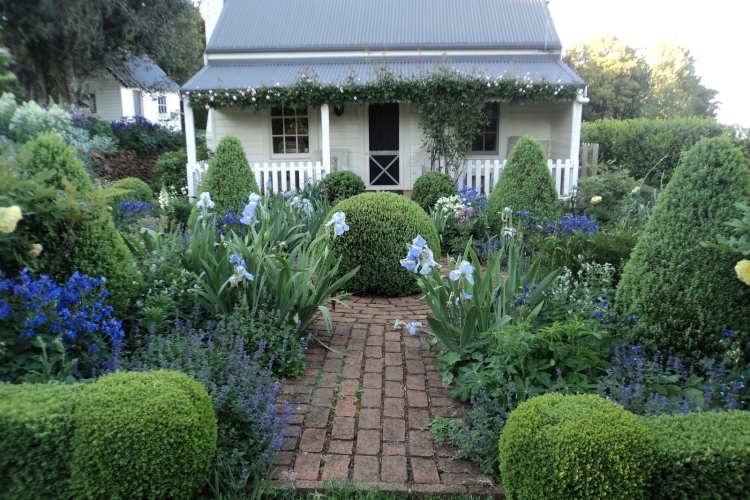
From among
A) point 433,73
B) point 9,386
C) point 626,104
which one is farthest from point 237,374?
point 626,104

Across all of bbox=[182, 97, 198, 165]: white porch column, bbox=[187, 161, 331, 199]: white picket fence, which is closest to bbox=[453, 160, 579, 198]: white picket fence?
bbox=[187, 161, 331, 199]: white picket fence

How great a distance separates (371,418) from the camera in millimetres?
3238

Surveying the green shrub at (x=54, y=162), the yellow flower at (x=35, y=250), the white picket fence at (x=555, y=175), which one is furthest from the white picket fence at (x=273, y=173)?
the yellow flower at (x=35, y=250)

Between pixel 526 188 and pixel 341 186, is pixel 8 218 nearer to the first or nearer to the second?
pixel 526 188

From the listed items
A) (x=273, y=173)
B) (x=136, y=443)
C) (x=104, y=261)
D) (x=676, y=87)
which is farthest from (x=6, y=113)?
(x=676, y=87)

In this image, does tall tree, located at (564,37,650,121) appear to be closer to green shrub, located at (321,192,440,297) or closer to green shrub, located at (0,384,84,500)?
green shrub, located at (321,192,440,297)

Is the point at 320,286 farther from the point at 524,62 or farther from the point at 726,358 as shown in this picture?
the point at 524,62

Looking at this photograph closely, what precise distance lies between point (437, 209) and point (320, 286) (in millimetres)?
4061

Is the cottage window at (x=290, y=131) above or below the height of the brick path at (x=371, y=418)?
above

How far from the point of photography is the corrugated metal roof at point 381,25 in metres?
12.7

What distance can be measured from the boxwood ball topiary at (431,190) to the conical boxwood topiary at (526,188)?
1.52 m

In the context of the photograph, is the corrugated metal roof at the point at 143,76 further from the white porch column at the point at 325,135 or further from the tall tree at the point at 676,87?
the tall tree at the point at 676,87

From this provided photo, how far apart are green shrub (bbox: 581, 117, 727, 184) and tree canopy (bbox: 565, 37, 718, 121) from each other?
Answer: 19.0 metres

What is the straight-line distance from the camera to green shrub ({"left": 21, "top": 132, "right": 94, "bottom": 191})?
11.2ft
